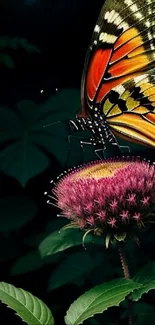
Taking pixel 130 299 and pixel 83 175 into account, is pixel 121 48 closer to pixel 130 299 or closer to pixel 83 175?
pixel 83 175

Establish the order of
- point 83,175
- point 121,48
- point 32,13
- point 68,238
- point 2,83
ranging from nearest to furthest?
point 83,175, point 68,238, point 121,48, point 2,83, point 32,13

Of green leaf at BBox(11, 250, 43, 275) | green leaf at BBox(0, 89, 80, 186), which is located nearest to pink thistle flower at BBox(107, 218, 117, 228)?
green leaf at BBox(0, 89, 80, 186)

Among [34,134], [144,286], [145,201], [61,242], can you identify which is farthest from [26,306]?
[34,134]

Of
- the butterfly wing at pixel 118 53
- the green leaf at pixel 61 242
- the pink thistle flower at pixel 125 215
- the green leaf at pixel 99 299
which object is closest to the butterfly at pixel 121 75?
the butterfly wing at pixel 118 53

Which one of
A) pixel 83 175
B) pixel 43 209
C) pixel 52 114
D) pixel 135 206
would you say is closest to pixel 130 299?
pixel 135 206

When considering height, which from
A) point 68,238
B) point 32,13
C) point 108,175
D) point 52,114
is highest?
point 32,13

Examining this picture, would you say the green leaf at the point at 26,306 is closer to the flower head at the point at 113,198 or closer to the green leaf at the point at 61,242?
the flower head at the point at 113,198

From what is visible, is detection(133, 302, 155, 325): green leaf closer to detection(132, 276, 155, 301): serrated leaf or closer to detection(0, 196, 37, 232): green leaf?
detection(132, 276, 155, 301): serrated leaf

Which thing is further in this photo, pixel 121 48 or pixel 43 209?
pixel 43 209
